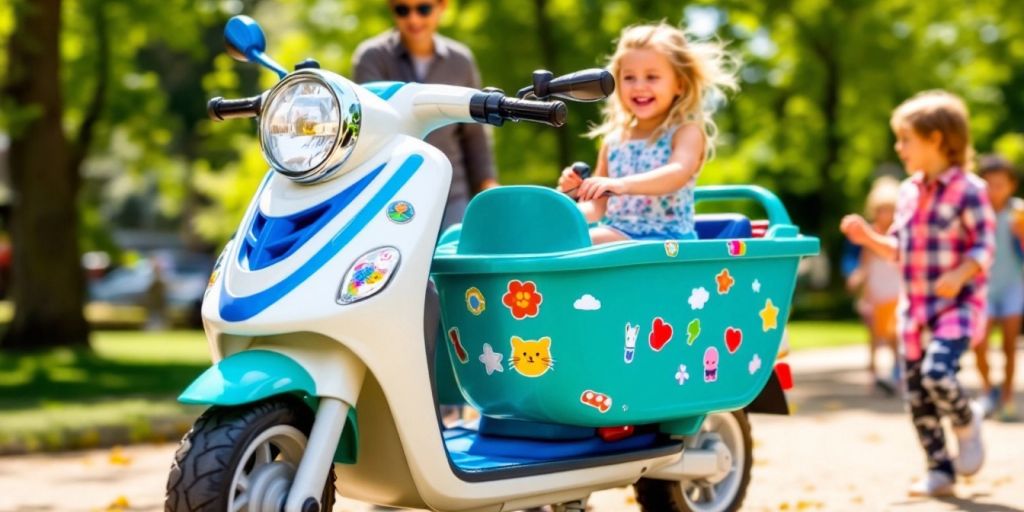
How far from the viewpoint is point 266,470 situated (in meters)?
3.68

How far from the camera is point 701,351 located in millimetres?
4574

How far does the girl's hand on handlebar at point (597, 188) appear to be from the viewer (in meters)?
4.37

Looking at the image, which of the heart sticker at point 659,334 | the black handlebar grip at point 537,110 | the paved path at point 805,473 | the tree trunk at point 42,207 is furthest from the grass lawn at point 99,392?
the black handlebar grip at point 537,110

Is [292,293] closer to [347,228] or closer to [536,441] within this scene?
[347,228]

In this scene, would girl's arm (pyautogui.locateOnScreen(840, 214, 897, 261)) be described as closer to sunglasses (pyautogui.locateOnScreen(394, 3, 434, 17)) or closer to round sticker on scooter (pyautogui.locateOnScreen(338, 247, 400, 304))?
sunglasses (pyautogui.locateOnScreen(394, 3, 434, 17))

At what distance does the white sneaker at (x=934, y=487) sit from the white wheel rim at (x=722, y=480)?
1.05m

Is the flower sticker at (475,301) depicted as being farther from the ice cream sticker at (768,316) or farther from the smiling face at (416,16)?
the smiling face at (416,16)

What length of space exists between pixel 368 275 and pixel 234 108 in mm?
1041

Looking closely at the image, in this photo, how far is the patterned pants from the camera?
5.83 metres

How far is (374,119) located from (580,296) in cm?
77

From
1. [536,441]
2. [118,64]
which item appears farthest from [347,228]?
[118,64]

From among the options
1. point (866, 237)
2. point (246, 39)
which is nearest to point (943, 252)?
point (866, 237)

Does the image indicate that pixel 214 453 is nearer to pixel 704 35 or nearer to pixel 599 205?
pixel 599 205

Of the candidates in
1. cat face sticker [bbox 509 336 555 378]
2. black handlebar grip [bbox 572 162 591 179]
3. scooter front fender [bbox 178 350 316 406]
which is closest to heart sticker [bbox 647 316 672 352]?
cat face sticker [bbox 509 336 555 378]
